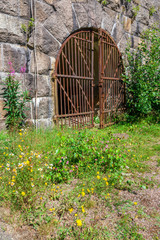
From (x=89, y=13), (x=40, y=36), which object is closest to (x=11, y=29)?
(x=40, y=36)

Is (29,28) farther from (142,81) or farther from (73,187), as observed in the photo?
(142,81)

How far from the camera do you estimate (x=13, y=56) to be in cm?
322

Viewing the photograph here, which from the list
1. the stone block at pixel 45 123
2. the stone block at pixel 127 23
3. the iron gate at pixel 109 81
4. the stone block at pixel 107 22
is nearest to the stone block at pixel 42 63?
the stone block at pixel 45 123

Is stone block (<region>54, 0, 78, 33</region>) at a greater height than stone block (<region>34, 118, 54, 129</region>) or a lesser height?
greater

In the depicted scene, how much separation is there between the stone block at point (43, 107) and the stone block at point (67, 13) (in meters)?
1.58

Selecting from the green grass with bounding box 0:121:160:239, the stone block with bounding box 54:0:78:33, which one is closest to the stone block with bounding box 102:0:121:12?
the stone block with bounding box 54:0:78:33

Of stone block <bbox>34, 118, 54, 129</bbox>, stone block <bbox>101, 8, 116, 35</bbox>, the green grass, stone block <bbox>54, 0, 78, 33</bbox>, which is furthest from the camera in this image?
stone block <bbox>101, 8, 116, 35</bbox>

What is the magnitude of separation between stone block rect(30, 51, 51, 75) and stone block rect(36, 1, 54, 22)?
634 millimetres

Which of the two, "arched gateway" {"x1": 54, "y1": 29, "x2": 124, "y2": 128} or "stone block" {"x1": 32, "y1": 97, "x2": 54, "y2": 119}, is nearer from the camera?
"stone block" {"x1": 32, "y1": 97, "x2": 54, "y2": 119}

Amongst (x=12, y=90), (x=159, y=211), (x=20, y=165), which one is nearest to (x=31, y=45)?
(x=12, y=90)

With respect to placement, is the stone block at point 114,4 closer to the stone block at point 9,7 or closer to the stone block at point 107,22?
the stone block at point 107,22

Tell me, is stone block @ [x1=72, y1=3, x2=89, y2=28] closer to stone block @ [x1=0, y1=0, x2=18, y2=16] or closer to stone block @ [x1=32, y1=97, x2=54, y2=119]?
stone block @ [x1=0, y1=0, x2=18, y2=16]

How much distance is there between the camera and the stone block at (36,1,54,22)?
136 inches

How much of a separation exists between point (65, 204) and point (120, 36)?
495 cm
